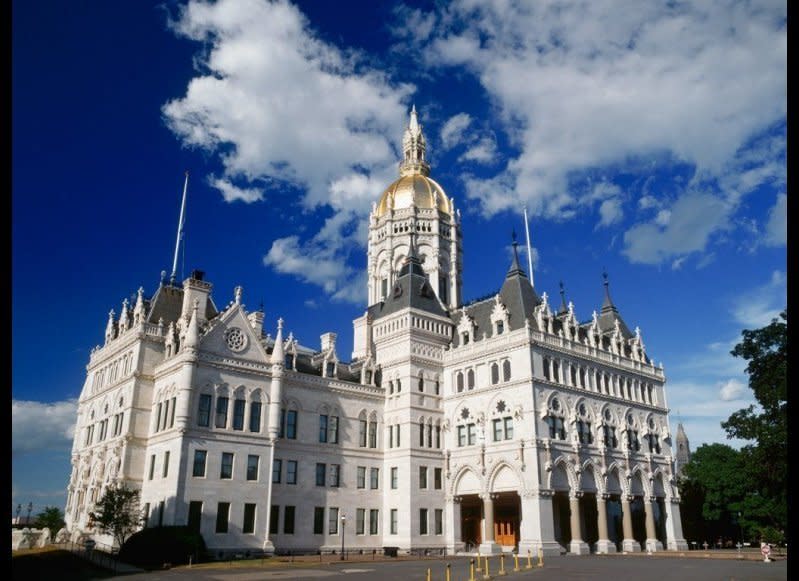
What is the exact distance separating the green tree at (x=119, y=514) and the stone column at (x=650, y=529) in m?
45.7

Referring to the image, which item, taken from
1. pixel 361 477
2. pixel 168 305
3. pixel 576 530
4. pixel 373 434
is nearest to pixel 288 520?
pixel 361 477

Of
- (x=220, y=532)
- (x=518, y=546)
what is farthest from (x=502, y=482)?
(x=220, y=532)

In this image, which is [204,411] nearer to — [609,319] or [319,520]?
[319,520]

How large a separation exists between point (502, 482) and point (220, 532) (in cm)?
2417

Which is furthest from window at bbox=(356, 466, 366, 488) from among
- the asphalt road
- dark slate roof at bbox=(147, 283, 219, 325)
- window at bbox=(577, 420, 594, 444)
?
dark slate roof at bbox=(147, 283, 219, 325)

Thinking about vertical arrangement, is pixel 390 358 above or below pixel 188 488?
above

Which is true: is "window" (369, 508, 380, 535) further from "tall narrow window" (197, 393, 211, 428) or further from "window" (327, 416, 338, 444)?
"tall narrow window" (197, 393, 211, 428)

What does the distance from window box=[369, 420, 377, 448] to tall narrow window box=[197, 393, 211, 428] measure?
17325 millimetres

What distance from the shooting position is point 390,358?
66.2 metres

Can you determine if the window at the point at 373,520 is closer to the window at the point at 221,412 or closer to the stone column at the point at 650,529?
the window at the point at 221,412

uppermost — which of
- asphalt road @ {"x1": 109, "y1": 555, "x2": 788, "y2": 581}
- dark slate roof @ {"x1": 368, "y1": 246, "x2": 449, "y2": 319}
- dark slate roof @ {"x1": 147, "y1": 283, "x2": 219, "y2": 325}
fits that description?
dark slate roof @ {"x1": 368, "y1": 246, "x2": 449, "y2": 319}

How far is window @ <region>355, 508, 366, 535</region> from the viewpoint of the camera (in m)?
59.2

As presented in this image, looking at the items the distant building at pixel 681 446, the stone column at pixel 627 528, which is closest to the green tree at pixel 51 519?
the stone column at pixel 627 528
